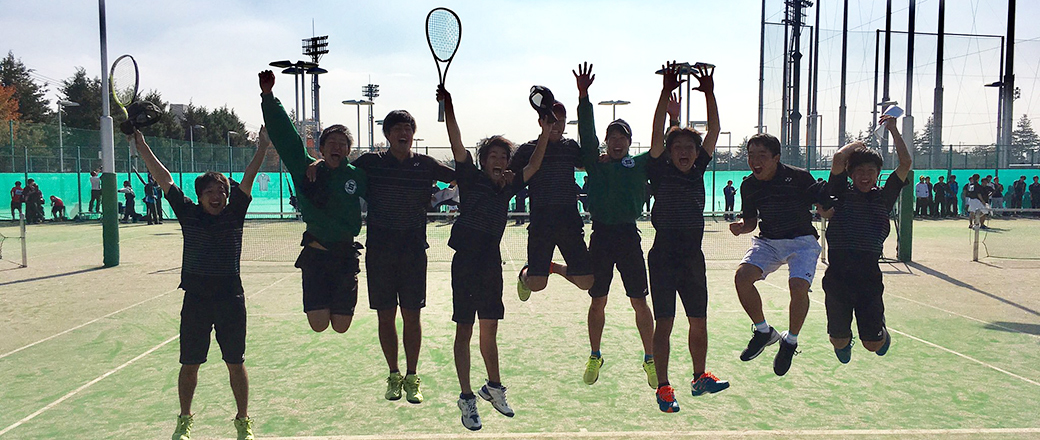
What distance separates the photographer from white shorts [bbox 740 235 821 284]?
20.3 ft

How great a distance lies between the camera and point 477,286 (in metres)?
6.06

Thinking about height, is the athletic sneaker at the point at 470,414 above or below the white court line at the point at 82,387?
above

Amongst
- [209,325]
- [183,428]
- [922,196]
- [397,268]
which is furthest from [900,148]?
[922,196]

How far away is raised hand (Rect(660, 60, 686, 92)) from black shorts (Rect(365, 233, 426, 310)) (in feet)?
8.42

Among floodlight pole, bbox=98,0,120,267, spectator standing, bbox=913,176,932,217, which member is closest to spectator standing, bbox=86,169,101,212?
floodlight pole, bbox=98,0,120,267

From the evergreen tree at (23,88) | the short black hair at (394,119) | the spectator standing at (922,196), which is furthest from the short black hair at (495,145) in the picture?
the evergreen tree at (23,88)

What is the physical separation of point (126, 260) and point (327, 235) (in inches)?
667

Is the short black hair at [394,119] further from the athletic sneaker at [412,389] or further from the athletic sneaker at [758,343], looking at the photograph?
the athletic sneaker at [758,343]

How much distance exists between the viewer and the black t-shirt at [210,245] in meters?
5.78

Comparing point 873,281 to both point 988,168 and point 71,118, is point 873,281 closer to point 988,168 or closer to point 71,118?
point 988,168

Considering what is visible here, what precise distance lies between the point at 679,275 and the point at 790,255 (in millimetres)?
1085

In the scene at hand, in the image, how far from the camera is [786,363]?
242 inches

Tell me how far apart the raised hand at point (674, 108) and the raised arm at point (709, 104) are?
25 cm

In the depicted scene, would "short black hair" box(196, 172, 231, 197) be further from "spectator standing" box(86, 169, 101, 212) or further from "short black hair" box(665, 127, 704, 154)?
"spectator standing" box(86, 169, 101, 212)
